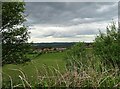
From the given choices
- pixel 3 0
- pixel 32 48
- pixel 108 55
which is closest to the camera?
pixel 108 55

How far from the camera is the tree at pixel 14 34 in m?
21.6

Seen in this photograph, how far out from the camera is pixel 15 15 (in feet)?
71.8

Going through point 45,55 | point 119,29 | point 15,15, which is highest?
point 15,15

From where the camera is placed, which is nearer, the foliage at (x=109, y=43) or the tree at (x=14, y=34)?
the foliage at (x=109, y=43)

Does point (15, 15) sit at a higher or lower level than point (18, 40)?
higher

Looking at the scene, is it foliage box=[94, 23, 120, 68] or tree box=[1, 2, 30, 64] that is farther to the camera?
tree box=[1, 2, 30, 64]

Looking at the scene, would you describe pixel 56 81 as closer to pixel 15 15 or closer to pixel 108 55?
pixel 108 55

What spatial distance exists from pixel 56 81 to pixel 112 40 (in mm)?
14186

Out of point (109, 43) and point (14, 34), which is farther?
point (14, 34)

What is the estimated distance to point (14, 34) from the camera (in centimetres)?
2227

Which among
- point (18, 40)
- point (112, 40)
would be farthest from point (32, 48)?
point (112, 40)

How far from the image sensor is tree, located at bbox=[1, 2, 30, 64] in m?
21.6

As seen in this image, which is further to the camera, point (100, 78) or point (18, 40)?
point (18, 40)

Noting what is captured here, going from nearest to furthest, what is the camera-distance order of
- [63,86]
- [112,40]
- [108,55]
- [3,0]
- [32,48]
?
[63,86] < [108,55] < [112,40] < [3,0] < [32,48]
